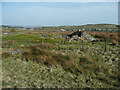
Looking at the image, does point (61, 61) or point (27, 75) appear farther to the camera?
point (61, 61)

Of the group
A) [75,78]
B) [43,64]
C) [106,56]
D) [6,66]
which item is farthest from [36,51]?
[106,56]

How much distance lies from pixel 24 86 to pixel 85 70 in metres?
5.92

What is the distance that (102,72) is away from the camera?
13516mm

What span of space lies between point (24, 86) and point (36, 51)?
25.7ft

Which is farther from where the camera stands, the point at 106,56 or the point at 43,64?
the point at 106,56

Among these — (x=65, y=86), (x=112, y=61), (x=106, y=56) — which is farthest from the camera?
(x=106, y=56)

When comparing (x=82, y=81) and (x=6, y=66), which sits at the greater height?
(x=6, y=66)

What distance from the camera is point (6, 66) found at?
12.4 metres

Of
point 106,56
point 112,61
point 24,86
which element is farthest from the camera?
point 106,56

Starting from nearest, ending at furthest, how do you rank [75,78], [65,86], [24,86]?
[24,86]
[65,86]
[75,78]

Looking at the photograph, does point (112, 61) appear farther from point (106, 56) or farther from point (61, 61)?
point (61, 61)

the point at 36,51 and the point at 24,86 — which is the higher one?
the point at 36,51

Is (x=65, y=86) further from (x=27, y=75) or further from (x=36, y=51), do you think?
(x=36, y=51)

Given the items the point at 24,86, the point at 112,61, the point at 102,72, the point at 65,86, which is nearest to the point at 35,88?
the point at 24,86
